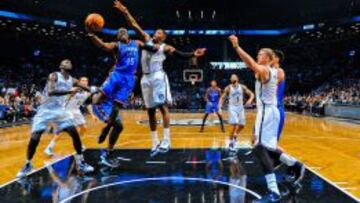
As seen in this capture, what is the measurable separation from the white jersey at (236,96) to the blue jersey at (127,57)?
3.90m

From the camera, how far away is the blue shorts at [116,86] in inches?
302

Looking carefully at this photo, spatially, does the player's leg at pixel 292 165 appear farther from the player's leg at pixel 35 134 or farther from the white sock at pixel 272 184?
the player's leg at pixel 35 134

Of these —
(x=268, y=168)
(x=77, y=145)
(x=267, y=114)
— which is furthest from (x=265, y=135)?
(x=77, y=145)

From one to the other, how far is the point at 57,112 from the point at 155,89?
184 centimetres

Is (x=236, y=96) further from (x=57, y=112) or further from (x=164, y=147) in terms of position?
(x=57, y=112)

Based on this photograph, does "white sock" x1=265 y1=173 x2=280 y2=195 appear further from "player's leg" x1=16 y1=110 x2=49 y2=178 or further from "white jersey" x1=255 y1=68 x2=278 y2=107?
"player's leg" x1=16 y1=110 x2=49 y2=178

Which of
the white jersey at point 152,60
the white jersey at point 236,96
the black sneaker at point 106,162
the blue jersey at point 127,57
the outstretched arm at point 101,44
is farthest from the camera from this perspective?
the white jersey at point 236,96

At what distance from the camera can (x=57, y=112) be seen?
763 cm

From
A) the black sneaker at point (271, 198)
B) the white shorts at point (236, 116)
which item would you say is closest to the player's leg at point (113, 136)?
the black sneaker at point (271, 198)

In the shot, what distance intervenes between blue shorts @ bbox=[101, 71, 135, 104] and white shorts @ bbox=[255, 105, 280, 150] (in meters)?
2.85

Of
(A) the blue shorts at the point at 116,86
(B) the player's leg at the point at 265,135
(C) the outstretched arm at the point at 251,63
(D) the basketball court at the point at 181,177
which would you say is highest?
(C) the outstretched arm at the point at 251,63

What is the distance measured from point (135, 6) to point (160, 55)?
1424 inches

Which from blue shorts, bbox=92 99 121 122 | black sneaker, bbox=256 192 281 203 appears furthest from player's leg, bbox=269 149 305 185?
blue shorts, bbox=92 99 121 122

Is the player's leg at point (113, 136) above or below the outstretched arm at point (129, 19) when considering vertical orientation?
below
